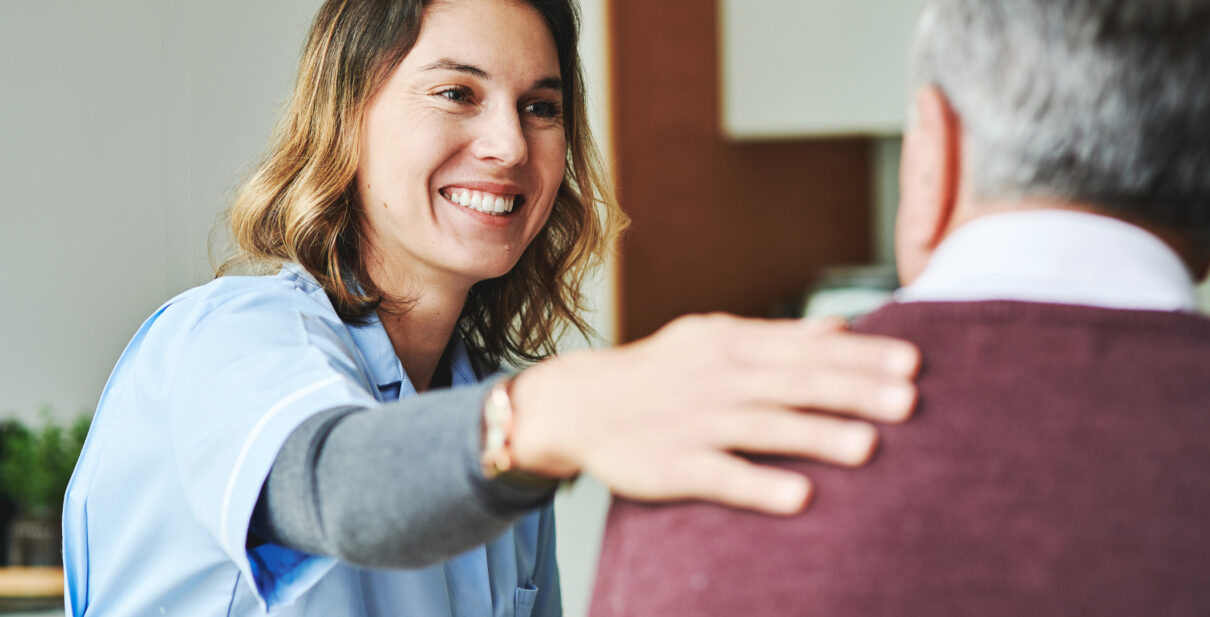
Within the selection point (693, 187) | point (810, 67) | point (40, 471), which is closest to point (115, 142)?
point (40, 471)

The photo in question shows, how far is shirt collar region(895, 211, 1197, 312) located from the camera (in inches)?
23.7

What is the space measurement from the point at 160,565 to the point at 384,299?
1.13 ft

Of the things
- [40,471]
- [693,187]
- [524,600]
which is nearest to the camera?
[524,600]

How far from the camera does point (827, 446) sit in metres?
0.56

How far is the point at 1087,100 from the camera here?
0.59 meters

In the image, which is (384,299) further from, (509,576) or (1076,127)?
(1076,127)

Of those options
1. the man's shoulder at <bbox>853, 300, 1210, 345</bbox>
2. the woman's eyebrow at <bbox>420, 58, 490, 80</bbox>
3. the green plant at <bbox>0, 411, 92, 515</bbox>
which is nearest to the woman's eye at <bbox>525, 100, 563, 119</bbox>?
the woman's eyebrow at <bbox>420, 58, 490, 80</bbox>

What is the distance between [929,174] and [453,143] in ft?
2.18

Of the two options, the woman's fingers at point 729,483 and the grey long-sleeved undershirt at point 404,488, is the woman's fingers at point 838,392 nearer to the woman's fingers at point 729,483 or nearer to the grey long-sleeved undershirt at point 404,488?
the woman's fingers at point 729,483

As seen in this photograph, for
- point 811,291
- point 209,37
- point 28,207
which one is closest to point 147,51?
point 209,37

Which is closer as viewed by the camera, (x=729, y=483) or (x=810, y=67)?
(x=729, y=483)

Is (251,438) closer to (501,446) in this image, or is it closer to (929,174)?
(501,446)

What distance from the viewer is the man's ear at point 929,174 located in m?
0.64

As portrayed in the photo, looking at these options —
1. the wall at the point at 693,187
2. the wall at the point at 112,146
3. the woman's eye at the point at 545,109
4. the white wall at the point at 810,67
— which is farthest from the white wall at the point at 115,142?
the woman's eye at the point at 545,109
